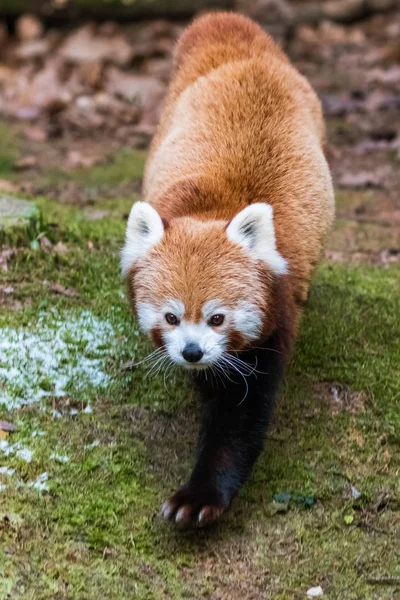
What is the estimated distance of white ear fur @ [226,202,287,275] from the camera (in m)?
3.24

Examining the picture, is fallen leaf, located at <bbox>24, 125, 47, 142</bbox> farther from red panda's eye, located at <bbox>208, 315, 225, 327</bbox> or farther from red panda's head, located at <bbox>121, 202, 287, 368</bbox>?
red panda's eye, located at <bbox>208, 315, 225, 327</bbox>

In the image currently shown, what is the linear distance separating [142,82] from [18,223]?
4.88 metres

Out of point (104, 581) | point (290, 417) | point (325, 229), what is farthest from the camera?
point (325, 229)

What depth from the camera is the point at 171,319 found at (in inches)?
128

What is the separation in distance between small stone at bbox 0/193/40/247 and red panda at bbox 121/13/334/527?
0.75 m

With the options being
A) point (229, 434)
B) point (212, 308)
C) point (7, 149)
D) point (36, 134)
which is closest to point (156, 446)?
point (229, 434)

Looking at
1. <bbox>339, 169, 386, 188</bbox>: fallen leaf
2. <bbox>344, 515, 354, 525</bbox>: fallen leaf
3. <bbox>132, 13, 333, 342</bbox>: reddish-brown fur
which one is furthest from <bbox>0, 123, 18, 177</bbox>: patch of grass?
<bbox>344, 515, 354, 525</bbox>: fallen leaf

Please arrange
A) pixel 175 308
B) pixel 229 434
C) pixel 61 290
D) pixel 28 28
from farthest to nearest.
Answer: pixel 28 28 → pixel 61 290 → pixel 229 434 → pixel 175 308

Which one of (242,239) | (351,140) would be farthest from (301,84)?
(351,140)

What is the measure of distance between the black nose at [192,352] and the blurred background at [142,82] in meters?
2.64

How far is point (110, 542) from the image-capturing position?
304 cm

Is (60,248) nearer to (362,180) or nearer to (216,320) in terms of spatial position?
(216,320)

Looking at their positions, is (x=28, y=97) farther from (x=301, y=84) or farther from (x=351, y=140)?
(x=301, y=84)

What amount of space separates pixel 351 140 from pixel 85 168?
2.50 meters
